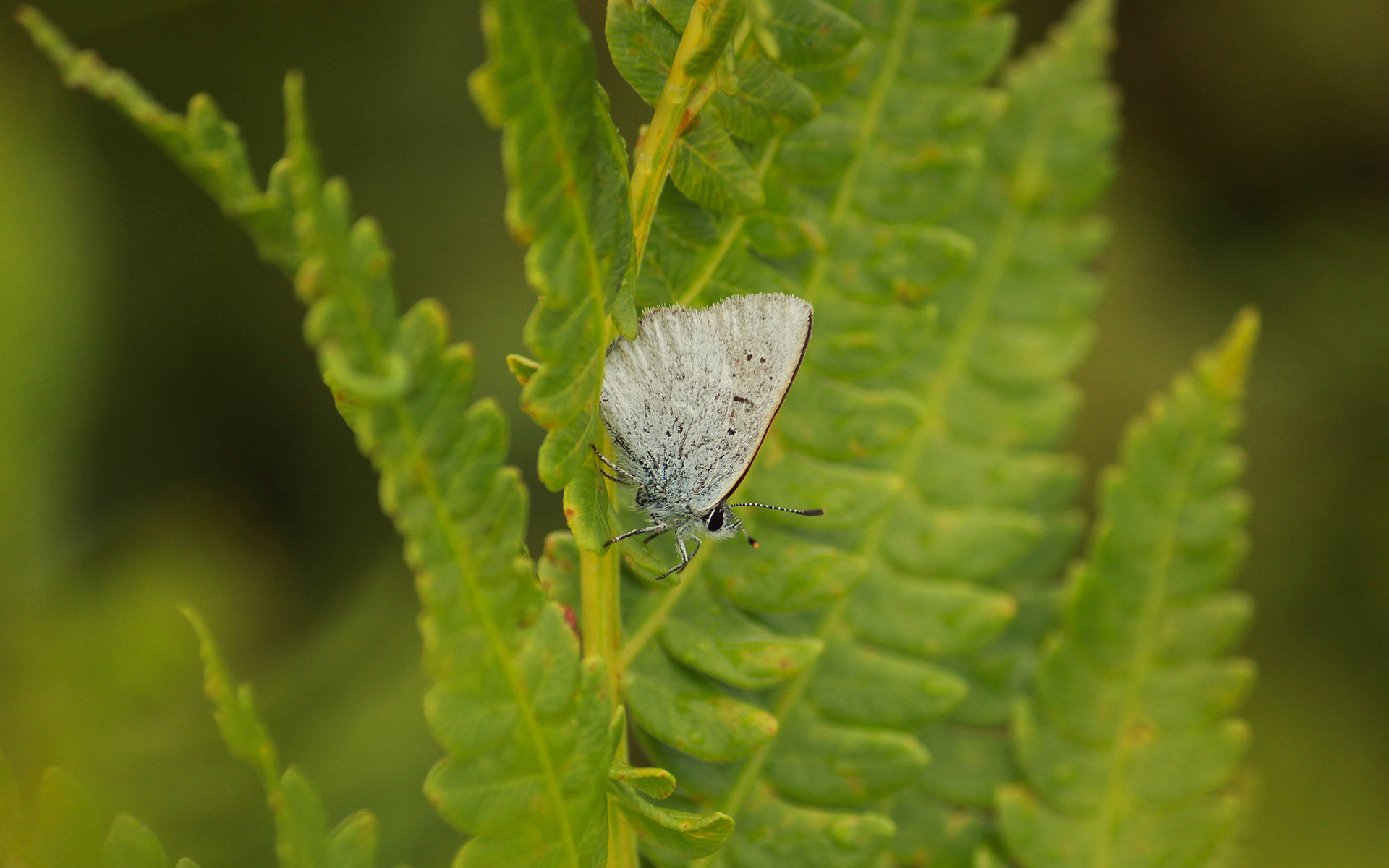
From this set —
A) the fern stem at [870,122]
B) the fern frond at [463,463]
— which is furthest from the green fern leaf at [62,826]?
the fern stem at [870,122]

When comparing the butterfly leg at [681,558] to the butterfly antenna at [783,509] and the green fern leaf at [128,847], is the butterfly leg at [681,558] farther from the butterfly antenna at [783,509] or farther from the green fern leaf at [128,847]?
the green fern leaf at [128,847]

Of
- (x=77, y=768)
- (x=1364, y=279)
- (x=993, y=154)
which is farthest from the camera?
(x=1364, y=279)

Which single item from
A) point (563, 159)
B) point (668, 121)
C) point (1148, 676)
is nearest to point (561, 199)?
point (563, 159)

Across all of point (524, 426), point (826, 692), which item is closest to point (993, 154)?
point (826, 692)

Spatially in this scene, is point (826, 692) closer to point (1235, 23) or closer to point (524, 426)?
point (524, 426)

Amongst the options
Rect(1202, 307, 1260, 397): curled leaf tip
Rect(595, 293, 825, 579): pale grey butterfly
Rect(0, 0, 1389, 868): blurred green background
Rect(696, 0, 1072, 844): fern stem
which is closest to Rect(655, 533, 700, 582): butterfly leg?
Rect(595, 293, 825, 579): pale grey butterfly

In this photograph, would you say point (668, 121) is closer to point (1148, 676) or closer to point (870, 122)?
point (870, 122)

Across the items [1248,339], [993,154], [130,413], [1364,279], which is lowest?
[1248,339]
